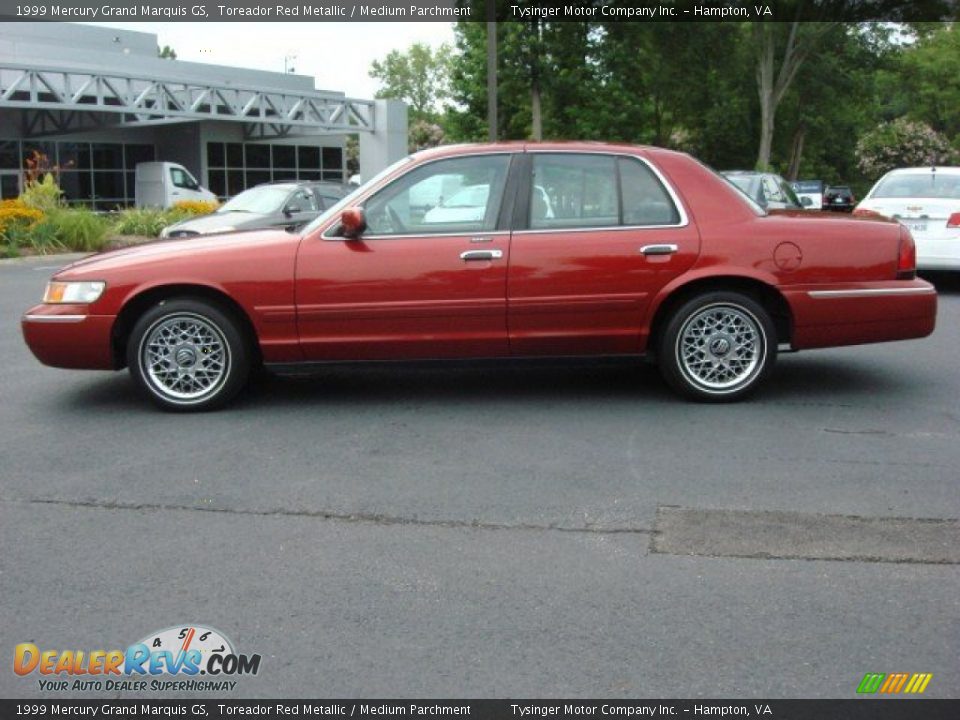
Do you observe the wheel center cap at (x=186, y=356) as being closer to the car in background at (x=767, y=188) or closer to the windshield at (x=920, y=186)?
the windshield at (x=920, y=186)

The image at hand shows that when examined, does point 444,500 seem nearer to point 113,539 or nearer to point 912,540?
point 113,539

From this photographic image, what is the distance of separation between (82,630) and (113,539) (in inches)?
36.8

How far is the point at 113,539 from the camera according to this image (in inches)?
181

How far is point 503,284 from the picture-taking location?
21.9 ft

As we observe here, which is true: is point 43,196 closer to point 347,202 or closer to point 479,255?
point 347,202

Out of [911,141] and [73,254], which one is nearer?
[73,254]

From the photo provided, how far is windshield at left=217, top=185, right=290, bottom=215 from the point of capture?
16.8 m

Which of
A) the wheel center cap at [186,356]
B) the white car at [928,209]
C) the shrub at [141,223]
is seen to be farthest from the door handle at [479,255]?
the shrub at [141,223]

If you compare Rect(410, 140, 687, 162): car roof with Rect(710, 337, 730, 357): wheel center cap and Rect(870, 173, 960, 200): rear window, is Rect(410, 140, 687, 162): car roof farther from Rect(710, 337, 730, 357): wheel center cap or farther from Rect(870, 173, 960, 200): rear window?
Rect(870, 173, 960, 200): rear window

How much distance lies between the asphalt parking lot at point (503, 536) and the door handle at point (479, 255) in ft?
3.16

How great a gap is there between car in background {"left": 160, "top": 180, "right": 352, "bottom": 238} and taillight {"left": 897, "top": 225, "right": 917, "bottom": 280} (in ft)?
35.0

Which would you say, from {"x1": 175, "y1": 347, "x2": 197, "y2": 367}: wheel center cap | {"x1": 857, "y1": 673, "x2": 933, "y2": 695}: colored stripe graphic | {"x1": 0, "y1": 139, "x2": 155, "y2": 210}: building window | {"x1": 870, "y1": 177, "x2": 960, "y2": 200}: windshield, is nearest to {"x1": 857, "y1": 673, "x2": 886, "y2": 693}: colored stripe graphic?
{"x1": 857, "y1": 673, "x2": 933, "y2": 695}: colored stripe graphic

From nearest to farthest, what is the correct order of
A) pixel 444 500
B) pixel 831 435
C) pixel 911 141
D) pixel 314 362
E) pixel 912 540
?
pixel 912 540
pixel 444 500
pixel 831 435
pixel 314 362
pixel 911 141

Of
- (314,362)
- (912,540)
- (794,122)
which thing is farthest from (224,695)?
(794,122)
